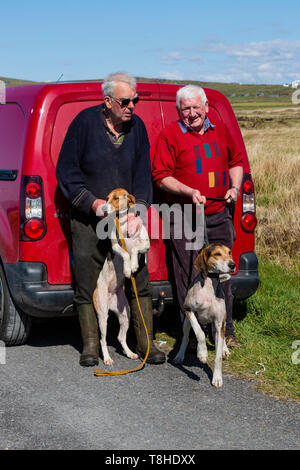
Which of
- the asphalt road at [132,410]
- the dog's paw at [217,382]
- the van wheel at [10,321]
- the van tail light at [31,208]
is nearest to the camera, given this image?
the asphalt road at [132,410]

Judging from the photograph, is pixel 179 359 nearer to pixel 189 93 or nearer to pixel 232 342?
pixel 232 342

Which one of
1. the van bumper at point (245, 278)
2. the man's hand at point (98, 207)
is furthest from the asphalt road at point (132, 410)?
the man's hand at point (98, 207)

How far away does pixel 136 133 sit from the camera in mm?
5062

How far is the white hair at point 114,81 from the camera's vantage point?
4.88m

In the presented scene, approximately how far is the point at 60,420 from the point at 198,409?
0.88 metres

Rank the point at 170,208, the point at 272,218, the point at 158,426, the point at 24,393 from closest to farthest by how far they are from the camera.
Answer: the point at 158,426, the point at 24,393, the point at 170,208, the point at 272,218

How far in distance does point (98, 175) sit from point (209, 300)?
1278mm

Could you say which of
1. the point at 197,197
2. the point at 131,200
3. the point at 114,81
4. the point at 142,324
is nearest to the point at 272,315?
the point at 142,324

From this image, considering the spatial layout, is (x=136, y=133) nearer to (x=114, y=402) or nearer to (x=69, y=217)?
(x=69, y=217)

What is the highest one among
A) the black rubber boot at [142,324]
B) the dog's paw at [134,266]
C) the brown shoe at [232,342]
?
the dog's paw at [134,266]

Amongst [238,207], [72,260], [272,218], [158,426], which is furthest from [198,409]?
[272,218]

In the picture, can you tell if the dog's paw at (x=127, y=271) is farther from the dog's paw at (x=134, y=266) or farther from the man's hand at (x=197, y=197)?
the man's hand at (x=197, y=197)

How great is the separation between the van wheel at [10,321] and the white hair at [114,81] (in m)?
1.70

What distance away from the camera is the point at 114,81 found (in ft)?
16.0
